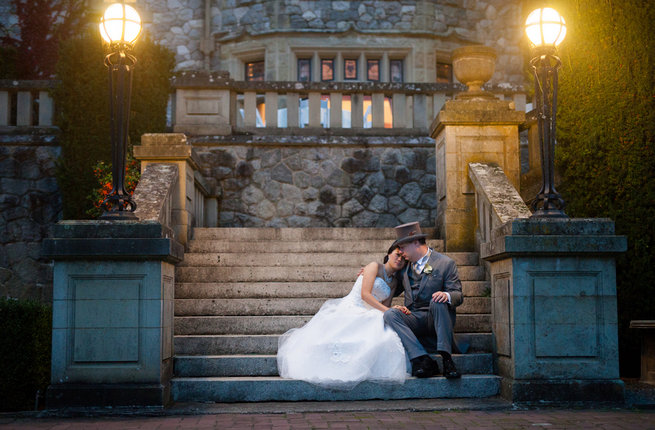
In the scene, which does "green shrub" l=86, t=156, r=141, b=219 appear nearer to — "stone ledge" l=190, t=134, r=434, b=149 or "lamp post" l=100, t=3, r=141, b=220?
"stone ledge" l=190, t=134, r=434, b=149

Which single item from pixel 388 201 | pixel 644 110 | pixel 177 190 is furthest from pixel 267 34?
pixel 644 110

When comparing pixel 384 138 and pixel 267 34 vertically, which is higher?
pixel 267 34

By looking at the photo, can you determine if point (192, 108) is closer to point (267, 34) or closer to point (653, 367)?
point (267, 34)

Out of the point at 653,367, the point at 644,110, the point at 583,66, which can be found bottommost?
the point at 653,367

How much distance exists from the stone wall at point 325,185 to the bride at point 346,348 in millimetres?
5140

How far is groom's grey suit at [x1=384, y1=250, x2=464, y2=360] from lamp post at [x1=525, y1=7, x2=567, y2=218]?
96 centimetres

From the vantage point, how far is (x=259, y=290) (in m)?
7.58

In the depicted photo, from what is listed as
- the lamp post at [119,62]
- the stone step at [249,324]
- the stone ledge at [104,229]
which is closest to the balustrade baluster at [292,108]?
the stone step at [249,324]

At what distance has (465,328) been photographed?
703 centimetres

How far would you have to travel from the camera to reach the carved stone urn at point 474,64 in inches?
329

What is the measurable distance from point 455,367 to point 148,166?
429 cm

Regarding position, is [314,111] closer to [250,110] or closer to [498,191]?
[250,110]

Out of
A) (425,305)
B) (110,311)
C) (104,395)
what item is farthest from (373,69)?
(104,395)

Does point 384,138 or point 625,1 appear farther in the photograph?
point 384,138
